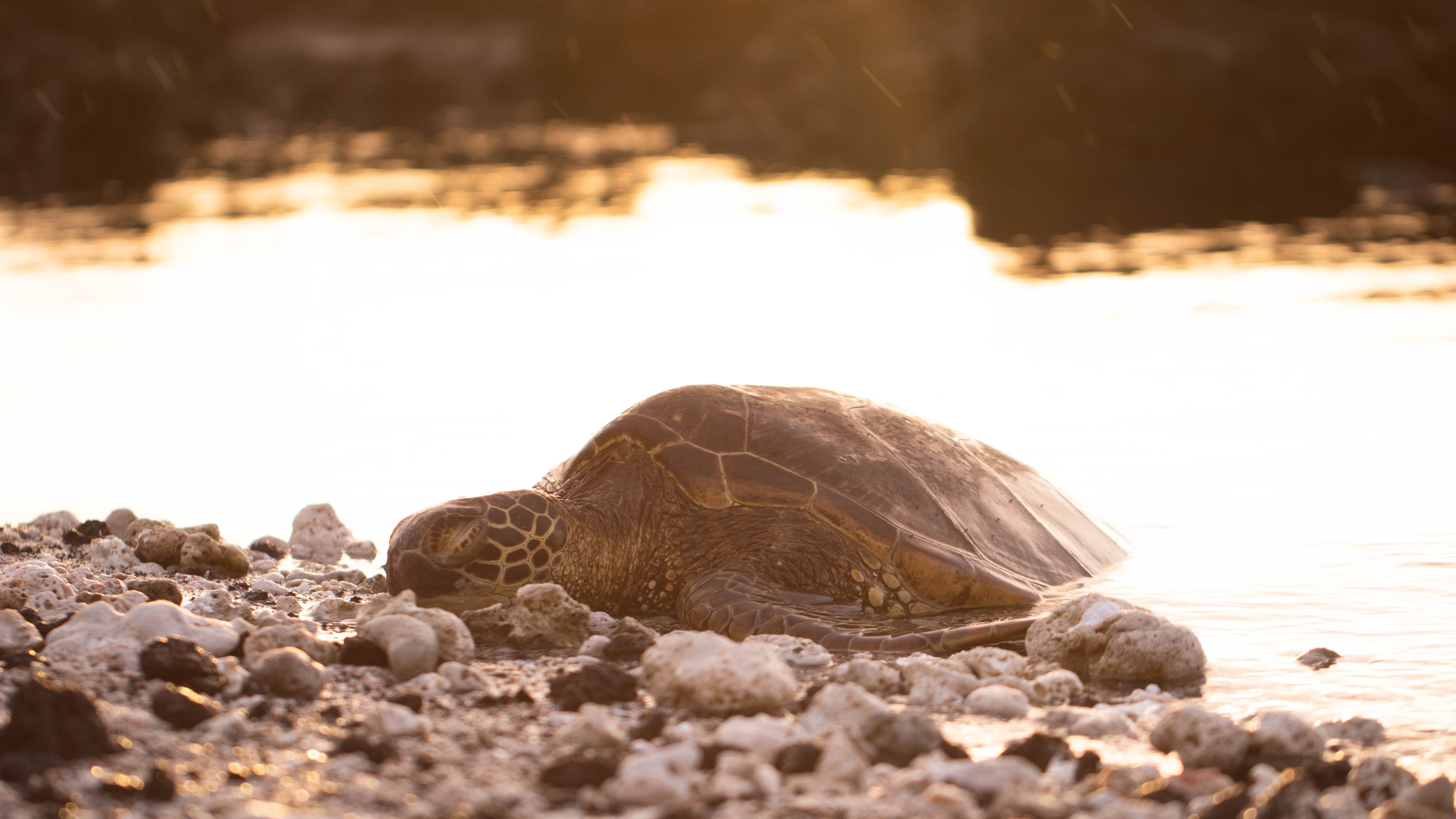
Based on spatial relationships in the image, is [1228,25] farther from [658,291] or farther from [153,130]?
[153,130]

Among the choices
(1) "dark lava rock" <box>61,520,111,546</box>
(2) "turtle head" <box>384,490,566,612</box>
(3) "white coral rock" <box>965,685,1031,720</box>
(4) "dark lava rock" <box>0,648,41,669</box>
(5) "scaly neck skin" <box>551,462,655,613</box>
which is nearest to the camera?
(4) "dark lava rock" <box>0,648,41,669</box>

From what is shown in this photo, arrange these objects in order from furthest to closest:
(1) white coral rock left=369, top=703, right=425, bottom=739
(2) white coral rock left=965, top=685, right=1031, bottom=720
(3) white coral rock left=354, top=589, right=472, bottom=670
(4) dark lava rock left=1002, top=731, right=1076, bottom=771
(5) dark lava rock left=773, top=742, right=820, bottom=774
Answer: (3) white coral rock left=354, top=589, right=472, bottom=670
(2) white coral rock left=965, top=685, right=1031, bottom=720
(1) white coral rock left=369, top=703, right=425, bottom=739
(4) dark lava rock left=1002, top=731, right=1076, bottom=771
(5) dark lava rock left=773, top=742, right=820, bottom=774

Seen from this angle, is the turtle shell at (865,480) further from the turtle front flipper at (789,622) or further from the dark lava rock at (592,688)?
the dark lava rock at (592,688)

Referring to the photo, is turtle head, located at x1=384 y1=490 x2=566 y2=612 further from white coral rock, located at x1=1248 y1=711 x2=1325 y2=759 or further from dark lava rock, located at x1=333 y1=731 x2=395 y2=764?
white coral rock, located at x1=1248 y1=711 x2=1325 y2=759

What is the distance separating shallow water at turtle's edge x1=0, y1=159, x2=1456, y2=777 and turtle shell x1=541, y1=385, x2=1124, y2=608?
20.7 inches

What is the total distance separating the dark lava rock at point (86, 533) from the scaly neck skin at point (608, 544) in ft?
7.08

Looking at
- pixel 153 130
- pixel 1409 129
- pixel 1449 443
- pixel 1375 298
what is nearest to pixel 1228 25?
pixel 1409 129

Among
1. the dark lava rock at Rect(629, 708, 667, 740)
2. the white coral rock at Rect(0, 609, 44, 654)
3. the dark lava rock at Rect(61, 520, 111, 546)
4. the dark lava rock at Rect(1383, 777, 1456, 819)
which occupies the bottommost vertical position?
the dark lava rock at Rect(1383, 777, 1456, 819)

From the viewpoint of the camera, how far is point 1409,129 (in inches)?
1216

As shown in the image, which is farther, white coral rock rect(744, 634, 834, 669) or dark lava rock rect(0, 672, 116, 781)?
white coral rock rect(744, 634, 834, 669)

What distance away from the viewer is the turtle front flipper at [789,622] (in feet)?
12.8

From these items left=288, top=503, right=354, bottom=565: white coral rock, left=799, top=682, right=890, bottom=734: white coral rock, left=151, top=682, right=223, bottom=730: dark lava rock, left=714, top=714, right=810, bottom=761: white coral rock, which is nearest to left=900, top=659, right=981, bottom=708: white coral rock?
left=799, top=682, right=890, bottom=734: white coral rock

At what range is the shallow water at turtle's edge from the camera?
493 centimetres

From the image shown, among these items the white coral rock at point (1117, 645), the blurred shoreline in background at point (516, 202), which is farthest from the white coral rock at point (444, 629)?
the blurred shoreline in background at point (516, 202)
